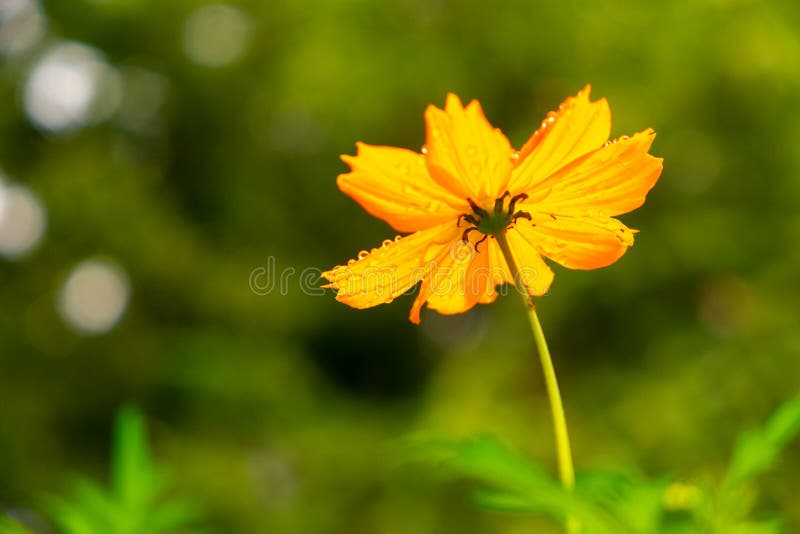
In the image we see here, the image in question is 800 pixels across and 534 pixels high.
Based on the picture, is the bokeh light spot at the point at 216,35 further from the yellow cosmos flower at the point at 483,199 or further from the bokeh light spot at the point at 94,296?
the yellow cosmos flower at the point at 483,199

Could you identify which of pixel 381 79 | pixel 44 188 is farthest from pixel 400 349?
pixel 44 188

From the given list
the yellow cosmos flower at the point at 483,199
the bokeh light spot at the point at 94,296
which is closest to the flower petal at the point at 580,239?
the yellow cosmos flower at the point at 483,199

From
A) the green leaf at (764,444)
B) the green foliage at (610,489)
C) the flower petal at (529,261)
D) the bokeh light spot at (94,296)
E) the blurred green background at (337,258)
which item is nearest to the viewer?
the green foliage at (610,489)

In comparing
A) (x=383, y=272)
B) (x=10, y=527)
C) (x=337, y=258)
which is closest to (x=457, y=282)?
(x=383, y=272)

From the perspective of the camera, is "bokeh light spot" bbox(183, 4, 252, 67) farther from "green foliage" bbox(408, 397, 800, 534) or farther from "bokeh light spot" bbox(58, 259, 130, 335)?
"green foliage" bbox(408, 397, 800, 534)

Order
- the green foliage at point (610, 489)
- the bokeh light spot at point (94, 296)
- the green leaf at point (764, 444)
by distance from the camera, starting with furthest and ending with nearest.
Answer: the bokeh light spot at point (94, 296) → the green leaf at point (764, 444) → the green foliage at point (610, 489)

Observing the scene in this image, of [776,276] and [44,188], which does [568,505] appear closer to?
[776,276]
